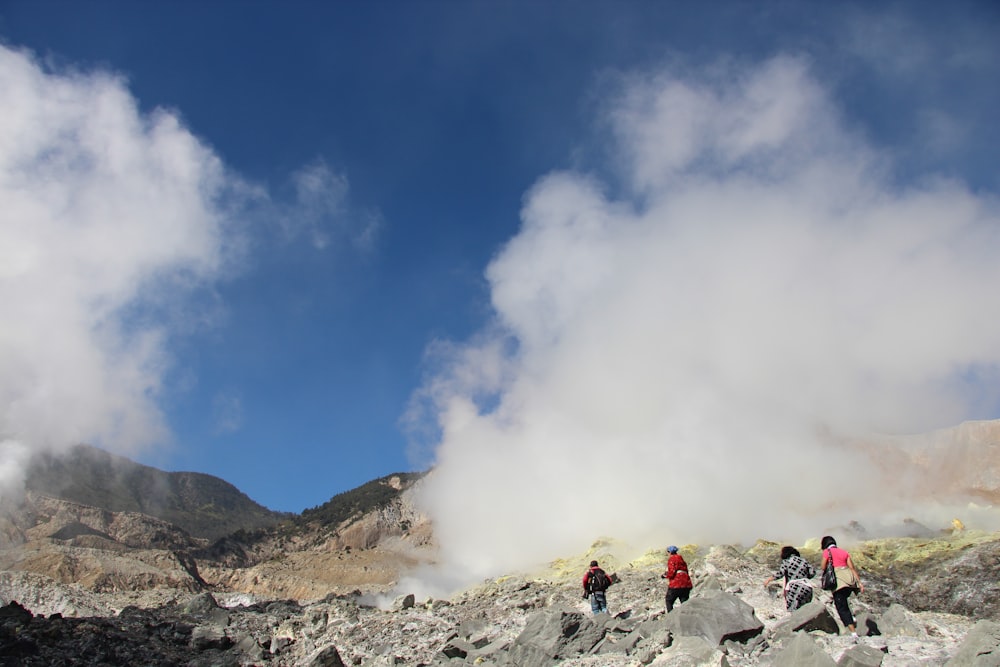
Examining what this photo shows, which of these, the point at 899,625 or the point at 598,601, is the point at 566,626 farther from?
the point at 899,625

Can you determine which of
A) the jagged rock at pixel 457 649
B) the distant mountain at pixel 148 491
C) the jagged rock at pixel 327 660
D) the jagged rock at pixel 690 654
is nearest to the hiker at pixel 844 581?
the jagged rock at pixel 690 654

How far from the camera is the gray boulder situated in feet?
44.6

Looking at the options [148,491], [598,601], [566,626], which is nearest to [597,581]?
[598,601]

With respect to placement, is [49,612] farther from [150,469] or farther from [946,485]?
[150,469]

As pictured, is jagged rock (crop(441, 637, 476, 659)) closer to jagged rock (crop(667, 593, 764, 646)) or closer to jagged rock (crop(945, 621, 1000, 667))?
jagged rock (crop(667, 593, 764, 646))

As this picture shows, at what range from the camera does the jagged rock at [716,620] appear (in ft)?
40.1

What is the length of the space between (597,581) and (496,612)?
765 centimetres

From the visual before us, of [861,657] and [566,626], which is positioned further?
[566,626]

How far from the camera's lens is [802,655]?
31.4 ft

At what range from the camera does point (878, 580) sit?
87.7 ft

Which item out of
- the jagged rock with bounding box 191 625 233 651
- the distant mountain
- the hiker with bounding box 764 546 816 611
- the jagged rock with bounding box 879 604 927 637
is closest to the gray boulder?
the hiker with bounding box 764 546 816 611

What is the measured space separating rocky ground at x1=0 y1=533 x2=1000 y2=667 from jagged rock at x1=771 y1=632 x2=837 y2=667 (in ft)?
0.06

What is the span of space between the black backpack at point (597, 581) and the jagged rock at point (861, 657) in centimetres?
832

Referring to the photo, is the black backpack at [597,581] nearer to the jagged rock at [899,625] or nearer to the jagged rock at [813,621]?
the jagged rock at [813,621]
